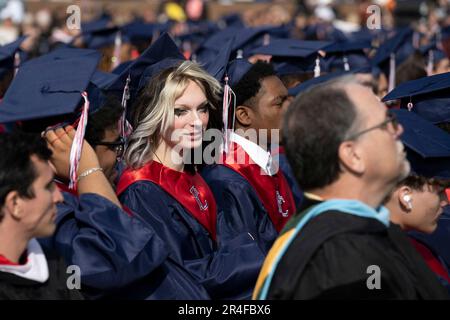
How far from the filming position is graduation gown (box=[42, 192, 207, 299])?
3.25m

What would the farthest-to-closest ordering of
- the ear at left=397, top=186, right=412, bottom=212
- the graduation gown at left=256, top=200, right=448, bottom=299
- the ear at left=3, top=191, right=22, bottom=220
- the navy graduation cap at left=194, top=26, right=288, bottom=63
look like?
1. the navy graduation cap at left=194, top=26, right=288, bottom=63
2. the ear at left=397, top=186, right=412, bottom=212
3. the ear at left=3, top=191, right=22, bottom=220
4. the graduation gown at left=256, top=200, right=448, bottom=299

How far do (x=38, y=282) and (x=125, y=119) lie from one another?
1724 millimetres

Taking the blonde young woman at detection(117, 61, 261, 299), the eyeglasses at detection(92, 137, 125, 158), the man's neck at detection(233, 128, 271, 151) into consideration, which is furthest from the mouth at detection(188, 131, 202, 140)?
the man's neck at detection(233, 128, 271, 151)

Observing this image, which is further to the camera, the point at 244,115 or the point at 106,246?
the point at 244,115

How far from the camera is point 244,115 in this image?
15.9 feet

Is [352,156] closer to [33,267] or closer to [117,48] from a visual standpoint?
[33,267]

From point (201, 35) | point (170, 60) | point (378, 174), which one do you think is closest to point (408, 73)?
point (170, 60)

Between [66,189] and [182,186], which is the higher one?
[66,189]

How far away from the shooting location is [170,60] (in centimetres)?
443

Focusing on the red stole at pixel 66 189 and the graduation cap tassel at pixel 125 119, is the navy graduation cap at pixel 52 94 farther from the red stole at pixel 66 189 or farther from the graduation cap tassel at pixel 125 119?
the graduation cap tassel at pixel 125 119

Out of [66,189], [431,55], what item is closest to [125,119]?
[66,189]

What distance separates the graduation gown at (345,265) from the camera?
94.3 inches

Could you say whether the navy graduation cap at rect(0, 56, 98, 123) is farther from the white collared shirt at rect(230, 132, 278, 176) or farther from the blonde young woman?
the white collared shirt at rect(230, 132, 278, 176)
